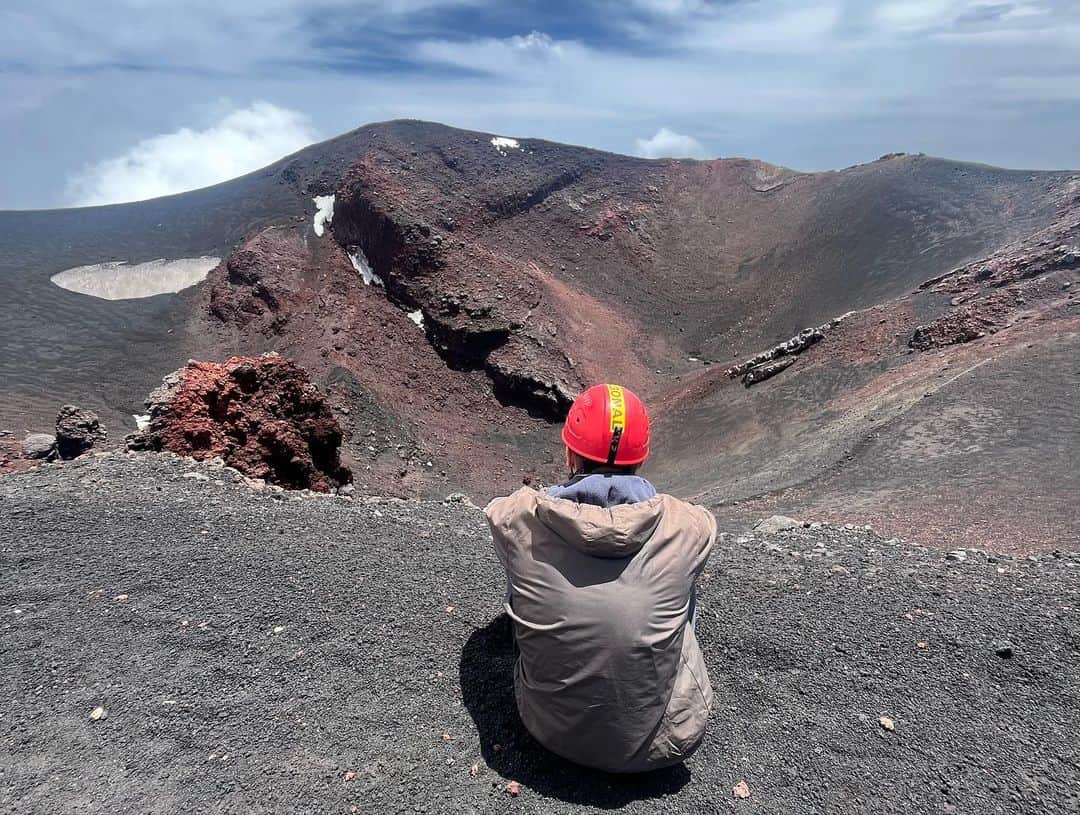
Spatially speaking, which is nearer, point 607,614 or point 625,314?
point 607,614

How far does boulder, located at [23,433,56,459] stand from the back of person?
11.7 metres

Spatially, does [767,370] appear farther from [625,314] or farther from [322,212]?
[322,212]

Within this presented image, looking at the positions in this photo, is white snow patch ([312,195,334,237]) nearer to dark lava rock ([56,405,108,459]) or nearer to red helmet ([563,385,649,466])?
dark lava rock ([56,405,108,459])

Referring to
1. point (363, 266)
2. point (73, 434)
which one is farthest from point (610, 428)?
point (363, 266)

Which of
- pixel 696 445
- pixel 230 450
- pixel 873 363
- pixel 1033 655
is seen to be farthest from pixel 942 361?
pixel 230 450

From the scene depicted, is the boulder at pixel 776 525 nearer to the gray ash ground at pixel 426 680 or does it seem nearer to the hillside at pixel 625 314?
the gray ash ground at pixel 426 680

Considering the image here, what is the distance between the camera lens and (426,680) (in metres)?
3.80

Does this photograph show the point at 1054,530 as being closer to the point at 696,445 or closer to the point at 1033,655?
the point at 1033,655

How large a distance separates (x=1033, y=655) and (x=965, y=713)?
2.50 feet

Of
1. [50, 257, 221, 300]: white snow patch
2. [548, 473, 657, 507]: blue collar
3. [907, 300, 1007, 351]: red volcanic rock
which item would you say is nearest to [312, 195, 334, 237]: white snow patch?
[50, 257, 221, 300]: white snow patch

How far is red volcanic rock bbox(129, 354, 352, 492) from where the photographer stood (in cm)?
917

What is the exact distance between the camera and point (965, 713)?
355 centimetres

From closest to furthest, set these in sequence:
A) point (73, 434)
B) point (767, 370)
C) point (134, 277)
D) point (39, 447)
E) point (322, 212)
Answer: point (73, 434) → point (39, 447) → point (767, 370) → point (134, 277) → point (322, 212)

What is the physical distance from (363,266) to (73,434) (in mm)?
16227
